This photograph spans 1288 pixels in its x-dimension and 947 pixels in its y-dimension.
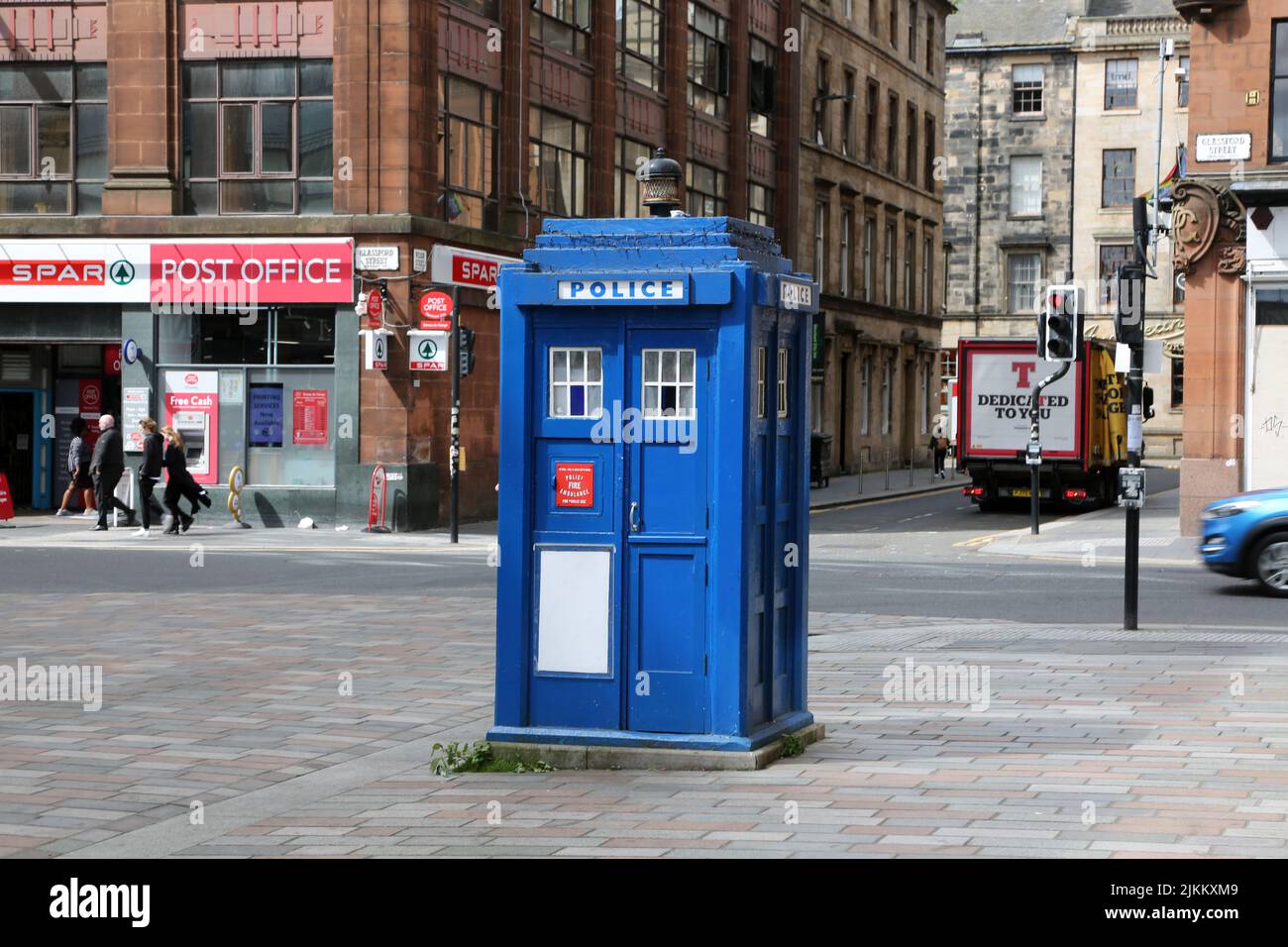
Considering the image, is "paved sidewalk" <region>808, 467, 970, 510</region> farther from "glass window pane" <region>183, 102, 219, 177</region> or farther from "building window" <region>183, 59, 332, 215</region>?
Result: "glass window pane" <region>183, 102, 219, 177</region>

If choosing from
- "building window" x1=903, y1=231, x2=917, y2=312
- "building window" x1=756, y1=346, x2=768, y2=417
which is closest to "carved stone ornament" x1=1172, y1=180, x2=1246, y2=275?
"building window" x1=756, y1=346, x2=768, y2=417

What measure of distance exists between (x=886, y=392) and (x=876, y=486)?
12870 millimetres

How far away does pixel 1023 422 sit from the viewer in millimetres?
35688

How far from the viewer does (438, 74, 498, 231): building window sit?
31.7 metres

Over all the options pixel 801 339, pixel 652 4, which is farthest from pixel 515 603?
pixel 652 4

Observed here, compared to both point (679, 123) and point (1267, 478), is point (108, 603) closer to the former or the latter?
point (1267, 478)

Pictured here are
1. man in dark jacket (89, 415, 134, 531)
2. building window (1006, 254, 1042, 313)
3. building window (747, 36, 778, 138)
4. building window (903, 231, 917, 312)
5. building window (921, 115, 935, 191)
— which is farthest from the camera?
building window (1006, 254, 1042, 313)

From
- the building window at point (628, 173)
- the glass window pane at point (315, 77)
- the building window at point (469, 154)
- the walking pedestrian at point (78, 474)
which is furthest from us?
the building window at point (628, 173)

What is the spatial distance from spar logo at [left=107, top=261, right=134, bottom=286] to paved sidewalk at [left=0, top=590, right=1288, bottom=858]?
1768 cm

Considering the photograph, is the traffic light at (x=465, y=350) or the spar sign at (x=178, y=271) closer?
the traffic light at (x=465, y=350)

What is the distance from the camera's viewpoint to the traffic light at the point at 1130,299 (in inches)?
579

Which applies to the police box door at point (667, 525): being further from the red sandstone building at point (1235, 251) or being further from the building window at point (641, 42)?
the building window at point (641, 42)

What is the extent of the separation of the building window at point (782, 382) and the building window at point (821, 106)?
44896 millimetres

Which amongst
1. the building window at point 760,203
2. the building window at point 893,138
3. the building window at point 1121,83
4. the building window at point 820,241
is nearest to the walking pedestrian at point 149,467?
the building window at point 760,203
